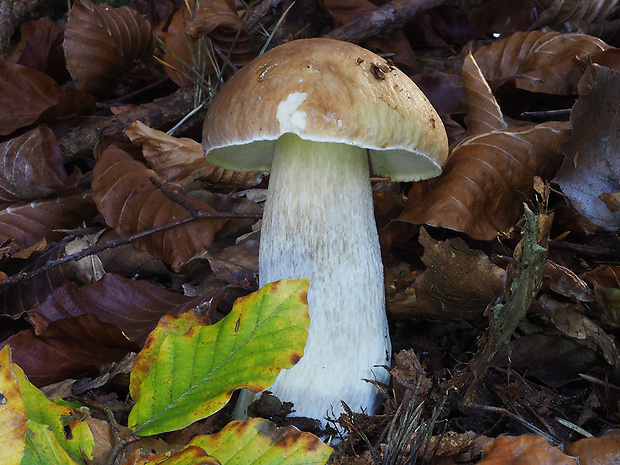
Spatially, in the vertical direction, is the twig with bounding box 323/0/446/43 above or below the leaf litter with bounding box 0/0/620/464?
above

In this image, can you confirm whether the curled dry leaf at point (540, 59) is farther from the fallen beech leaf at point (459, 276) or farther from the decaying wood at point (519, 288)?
the decaying wood at point (519, 288)

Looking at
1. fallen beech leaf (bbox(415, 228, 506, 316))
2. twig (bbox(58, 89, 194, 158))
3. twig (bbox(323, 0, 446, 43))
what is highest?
twig (bbox(323, 0, 446, 43))

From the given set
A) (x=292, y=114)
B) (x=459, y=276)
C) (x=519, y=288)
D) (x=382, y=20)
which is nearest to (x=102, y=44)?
(x=382, y=20)

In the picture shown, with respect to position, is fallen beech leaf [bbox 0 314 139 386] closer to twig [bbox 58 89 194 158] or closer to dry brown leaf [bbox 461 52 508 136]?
twig [bbox 58 89 194 158]

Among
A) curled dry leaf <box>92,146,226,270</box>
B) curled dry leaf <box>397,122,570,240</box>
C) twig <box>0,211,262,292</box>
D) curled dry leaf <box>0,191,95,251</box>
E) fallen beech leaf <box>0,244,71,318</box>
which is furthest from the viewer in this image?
curled dry leaf <box>0,191,95,251</box>

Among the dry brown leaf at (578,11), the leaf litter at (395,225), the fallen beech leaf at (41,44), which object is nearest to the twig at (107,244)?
the leaf litter at (395,225)

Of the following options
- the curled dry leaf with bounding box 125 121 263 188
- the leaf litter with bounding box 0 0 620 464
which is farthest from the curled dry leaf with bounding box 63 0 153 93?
the curled dry leaf with bounding box 125 121 263 188

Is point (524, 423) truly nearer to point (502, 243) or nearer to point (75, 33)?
point (502, 243)
